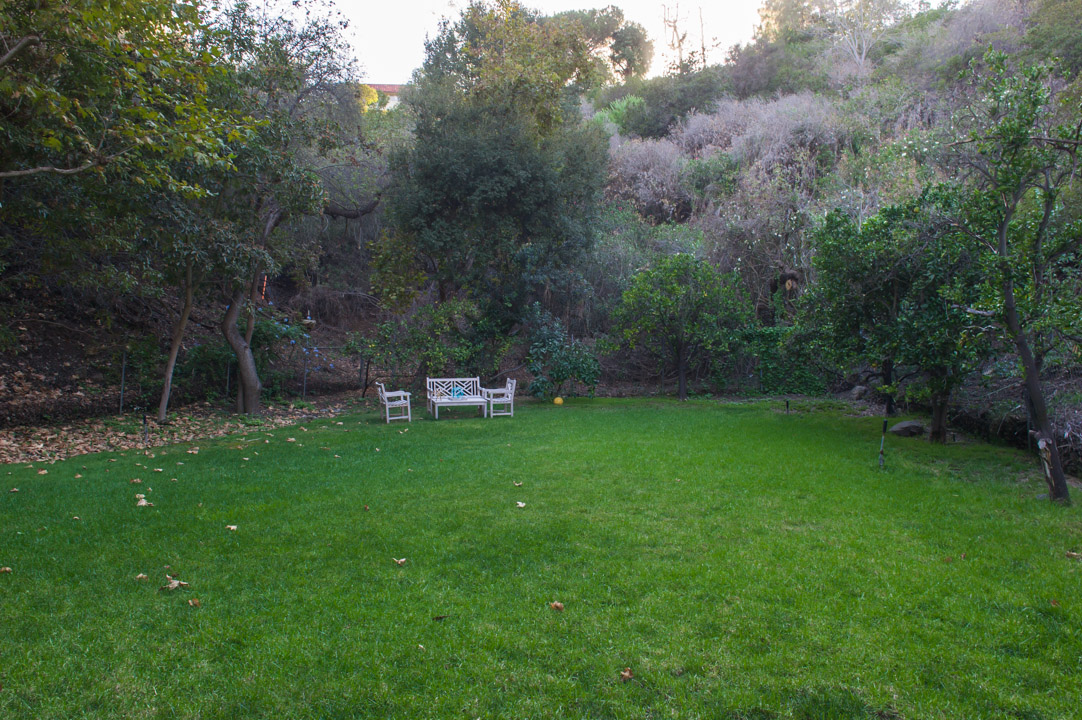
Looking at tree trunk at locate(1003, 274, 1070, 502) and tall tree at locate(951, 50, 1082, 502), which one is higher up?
tall tree at locate(951, 50, 1082, 502)

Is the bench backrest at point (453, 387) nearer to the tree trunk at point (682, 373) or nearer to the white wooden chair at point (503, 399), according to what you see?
the white wooden chair at point (503, 399)

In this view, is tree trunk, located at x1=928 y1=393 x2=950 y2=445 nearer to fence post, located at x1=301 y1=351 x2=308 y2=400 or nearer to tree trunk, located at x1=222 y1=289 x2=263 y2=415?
tree trunk, located at x1=222 y1=289 x2=263 y2=415

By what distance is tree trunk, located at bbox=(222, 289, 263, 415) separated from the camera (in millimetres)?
12906

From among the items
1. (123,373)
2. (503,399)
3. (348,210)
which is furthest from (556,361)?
(123,373)

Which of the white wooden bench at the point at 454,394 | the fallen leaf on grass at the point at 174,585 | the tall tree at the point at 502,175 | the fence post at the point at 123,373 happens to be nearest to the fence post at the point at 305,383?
the white wooden bench at the point at 454,394

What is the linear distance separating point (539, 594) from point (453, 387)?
964 centimetres

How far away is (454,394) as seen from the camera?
1325 centimetres

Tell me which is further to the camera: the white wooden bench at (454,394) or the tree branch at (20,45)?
the white wooden bench at (454,394)

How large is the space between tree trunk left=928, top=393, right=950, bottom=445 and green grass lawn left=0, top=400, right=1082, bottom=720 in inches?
80.9

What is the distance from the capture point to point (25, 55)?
21.9 ft

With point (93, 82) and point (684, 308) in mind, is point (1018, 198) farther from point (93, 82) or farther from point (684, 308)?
point (93, 82)

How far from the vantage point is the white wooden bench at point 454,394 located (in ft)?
41.2

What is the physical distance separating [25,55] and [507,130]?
9.68 meters

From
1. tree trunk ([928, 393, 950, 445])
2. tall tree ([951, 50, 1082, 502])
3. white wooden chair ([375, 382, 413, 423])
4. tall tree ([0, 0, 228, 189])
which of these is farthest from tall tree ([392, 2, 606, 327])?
tall tree ([951, 50, 1082, 502])
